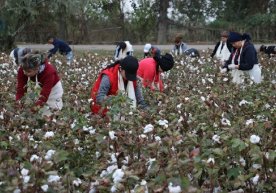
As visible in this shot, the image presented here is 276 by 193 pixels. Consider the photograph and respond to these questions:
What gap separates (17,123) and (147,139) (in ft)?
3.12

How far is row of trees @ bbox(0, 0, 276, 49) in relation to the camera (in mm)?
30797

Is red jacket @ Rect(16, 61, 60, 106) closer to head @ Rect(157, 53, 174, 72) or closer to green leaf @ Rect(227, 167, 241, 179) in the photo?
head @ Rect(157, 53, 174, 72)

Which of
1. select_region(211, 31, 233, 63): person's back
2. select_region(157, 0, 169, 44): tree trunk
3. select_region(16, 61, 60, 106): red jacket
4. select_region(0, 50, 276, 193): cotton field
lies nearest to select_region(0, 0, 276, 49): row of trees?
select_region(157, 0, 169, 44): tree trunk

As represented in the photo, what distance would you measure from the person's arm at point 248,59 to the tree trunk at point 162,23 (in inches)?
965

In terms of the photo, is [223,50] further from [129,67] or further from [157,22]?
[157,22]

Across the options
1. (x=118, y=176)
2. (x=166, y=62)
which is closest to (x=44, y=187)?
(x=118, y=176)

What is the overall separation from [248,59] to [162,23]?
83.8 feet

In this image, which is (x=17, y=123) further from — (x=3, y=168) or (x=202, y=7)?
(x=202, y=7)

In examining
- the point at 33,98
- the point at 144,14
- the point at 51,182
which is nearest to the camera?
the point at 51,182

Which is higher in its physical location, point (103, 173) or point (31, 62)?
point (31, 62)

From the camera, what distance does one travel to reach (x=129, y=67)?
15.8 ft

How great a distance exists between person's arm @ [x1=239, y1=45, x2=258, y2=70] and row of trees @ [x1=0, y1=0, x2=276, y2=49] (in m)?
21.5

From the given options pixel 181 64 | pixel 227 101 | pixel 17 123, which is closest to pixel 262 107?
pixel 227 101

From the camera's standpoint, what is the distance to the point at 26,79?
5020mm
